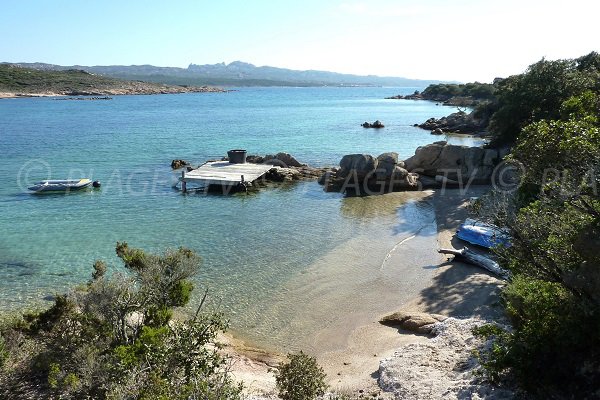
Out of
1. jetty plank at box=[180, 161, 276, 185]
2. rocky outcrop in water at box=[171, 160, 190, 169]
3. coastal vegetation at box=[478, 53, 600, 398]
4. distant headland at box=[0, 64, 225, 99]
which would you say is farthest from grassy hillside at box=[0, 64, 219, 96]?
coastal vegetation at box=[478, 53, 600, 398]

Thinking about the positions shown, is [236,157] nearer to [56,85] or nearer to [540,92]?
[540,92]

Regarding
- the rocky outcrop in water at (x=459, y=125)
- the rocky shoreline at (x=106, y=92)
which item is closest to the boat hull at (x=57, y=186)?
the rocky outcrop in water at (x=459, y=125)

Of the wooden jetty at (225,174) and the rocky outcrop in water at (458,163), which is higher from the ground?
the rocky outcrop in water at (458,163)

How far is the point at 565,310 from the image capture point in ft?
28.3

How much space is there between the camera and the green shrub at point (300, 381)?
877cm

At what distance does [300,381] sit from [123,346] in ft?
11.6

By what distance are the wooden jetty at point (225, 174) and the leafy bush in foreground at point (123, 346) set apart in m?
20.5

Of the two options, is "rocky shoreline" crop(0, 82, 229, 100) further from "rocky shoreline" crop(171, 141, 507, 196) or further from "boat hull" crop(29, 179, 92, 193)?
"rocky shoreline" crop(171, 141, 507, 196)

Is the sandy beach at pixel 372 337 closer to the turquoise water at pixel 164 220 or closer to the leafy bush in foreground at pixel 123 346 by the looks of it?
the leafy bush in foreground at pixel 123 346

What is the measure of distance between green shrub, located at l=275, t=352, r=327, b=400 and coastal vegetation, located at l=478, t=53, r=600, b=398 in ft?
11.8

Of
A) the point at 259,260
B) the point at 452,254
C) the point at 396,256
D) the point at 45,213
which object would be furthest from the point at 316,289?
the point at 45,213

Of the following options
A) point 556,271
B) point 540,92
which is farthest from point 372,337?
point 540,92

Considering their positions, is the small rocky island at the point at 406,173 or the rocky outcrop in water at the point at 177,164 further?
the rocky outcrop in water at the point at 177,164

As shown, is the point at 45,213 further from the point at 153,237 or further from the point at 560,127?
the point at 560,127
